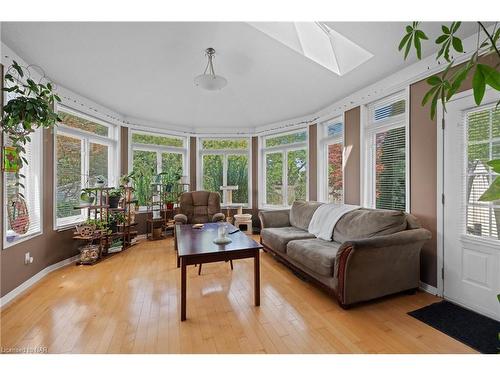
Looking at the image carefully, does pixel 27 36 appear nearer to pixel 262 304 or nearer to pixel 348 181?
pixel 262 304

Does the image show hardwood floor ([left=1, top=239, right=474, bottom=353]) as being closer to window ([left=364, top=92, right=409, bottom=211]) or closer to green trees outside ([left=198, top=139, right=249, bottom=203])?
window ([left=364, top=92, right=409, bottom=211])

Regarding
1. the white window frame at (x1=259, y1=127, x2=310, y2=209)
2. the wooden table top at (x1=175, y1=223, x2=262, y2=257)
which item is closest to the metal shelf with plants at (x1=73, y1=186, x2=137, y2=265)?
the wooden table top at (x1=175, y1=223, x2=262, y2=257)

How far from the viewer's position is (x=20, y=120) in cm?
214

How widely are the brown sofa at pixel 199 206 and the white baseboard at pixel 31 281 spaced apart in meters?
1.79

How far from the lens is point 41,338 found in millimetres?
1801

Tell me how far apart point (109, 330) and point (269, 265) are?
6.89ft

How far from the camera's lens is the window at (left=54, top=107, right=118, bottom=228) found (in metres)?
3.45

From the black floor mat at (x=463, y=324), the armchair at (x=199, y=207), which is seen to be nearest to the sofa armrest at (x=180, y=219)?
the armchair at (x=199, y=207)

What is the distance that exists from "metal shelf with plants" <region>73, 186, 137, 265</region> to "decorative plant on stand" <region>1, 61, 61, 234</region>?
0.92 m

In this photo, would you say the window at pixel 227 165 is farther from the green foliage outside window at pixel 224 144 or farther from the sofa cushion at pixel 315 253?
the sofa cushion at pixel 315 253

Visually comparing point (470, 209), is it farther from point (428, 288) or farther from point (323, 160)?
point (323, 160)

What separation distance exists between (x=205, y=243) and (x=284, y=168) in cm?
327

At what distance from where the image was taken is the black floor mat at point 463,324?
1.72m

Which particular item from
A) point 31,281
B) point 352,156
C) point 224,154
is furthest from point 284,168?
point 31,281
